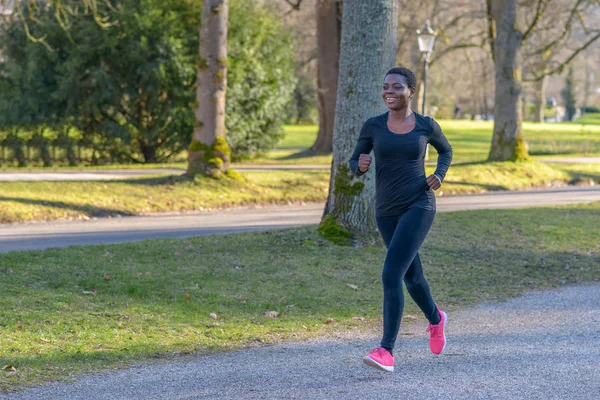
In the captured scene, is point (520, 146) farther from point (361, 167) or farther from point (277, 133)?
point (361, 167)

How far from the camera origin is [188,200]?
60.3ft

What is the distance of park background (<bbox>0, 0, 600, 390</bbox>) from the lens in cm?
801

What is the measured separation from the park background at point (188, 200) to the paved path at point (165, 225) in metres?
1.05

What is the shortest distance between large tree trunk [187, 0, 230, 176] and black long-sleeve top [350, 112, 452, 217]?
12.6 meters

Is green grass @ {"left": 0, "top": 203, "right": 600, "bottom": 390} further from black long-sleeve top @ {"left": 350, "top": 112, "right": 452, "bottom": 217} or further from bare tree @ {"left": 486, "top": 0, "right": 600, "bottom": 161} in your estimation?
bare tree @ {"left": 486, "top": 0, "right": 600, "bottom": 161}

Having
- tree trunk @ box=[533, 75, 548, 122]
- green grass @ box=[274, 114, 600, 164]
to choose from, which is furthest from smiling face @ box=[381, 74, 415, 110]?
tree trunk @ box=[533, 75, 548, 122]

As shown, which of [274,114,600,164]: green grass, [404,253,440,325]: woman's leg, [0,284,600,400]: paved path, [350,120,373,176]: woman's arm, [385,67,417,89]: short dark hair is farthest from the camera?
A: [274,114,600,164]: green grass

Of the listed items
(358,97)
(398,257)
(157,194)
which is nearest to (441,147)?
(398,257)

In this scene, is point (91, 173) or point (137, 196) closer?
point (137, 196)

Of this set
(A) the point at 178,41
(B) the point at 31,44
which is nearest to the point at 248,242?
(A) the point at 178,41

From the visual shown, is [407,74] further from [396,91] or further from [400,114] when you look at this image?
[400,114]

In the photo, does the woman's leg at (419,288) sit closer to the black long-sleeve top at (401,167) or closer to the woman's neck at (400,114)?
the black long-sleeve top at (401,167)

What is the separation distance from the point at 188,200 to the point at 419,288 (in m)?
12.1

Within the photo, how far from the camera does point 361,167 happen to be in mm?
6449
